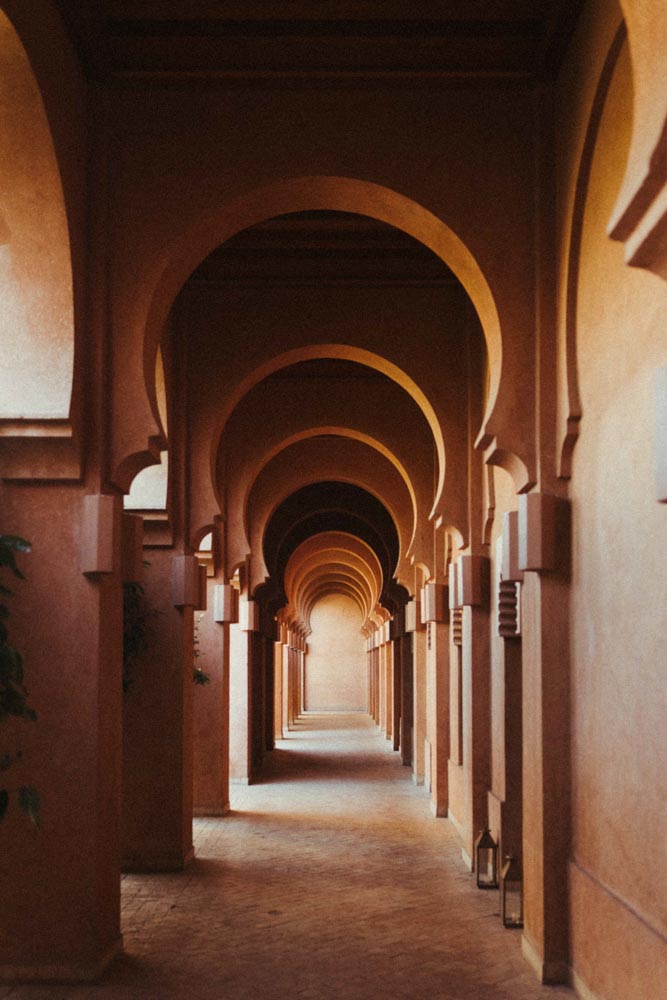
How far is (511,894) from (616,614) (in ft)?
15.7

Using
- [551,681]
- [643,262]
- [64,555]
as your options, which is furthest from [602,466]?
[64,555]

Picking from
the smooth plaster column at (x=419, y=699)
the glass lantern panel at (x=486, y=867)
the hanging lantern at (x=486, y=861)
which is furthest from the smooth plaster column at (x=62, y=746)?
the smooth plaster column at (x=419, y=699)

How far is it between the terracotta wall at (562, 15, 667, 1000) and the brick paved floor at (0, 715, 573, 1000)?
1.16 meters

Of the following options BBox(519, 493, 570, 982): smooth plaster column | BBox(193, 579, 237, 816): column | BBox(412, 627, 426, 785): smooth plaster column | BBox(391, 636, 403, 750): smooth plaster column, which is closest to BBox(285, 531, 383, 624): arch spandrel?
BBox(391, 636, 403, 750): smooth plaster column

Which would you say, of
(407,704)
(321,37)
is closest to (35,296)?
(321,37)

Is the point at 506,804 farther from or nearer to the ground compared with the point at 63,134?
nearer to the ground

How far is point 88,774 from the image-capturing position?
783cm

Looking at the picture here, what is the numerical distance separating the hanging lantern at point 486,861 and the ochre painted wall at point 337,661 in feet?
134

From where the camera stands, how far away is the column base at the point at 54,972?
298 inches

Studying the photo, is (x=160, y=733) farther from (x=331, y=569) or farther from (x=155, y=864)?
(x=331, y=569)

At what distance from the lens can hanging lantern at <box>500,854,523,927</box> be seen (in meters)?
9.36

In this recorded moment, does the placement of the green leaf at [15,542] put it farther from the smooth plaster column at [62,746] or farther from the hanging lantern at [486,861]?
the hanging lantern at [486,861]

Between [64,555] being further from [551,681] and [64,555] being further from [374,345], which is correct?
[374,345]

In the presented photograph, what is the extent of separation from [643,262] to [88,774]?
5205mm
